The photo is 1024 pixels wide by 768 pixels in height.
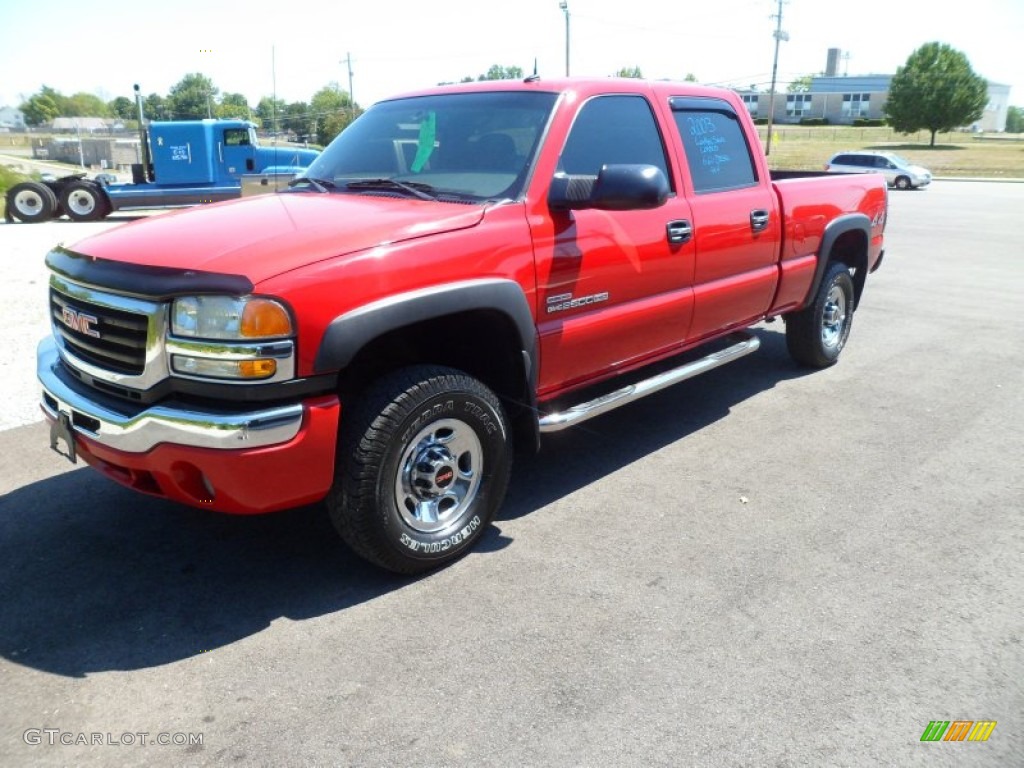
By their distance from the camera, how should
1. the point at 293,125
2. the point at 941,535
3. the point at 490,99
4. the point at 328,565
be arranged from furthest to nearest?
the point at 293,125 < the point at 490,99 < the point at 941,535 < the point at 328,565

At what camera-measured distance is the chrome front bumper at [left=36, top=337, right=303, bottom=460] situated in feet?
9.40

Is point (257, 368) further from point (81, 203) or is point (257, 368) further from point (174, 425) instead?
point (81, 203)

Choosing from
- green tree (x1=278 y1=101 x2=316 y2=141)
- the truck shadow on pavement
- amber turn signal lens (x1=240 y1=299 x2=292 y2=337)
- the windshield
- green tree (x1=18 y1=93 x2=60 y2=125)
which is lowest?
the truck shadow on pavement

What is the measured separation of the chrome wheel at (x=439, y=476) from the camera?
3.44m

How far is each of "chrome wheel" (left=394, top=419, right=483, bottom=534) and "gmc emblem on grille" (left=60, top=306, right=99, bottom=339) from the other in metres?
1.30

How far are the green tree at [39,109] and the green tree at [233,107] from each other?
4859 cm

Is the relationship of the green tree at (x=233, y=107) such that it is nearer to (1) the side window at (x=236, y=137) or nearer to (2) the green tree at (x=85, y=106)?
(1) the side window at (x=236, y=137)

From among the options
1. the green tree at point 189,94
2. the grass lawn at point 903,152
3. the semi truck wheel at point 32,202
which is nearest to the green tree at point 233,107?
the green tree at point 189,94

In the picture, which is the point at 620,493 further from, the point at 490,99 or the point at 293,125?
the point at 293,125

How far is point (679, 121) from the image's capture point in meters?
4.78

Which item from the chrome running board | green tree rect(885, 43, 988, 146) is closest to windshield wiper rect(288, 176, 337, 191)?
the chrome running board

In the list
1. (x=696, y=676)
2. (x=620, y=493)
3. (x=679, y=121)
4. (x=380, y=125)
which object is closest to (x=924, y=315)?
(x=679, y=121)

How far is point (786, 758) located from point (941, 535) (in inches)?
74.9

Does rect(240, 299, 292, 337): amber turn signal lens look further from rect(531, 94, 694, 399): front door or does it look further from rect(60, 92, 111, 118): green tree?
rect(60, 92, 111, 118): green tree
